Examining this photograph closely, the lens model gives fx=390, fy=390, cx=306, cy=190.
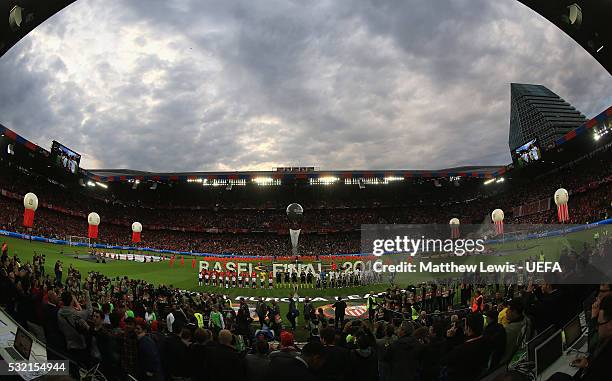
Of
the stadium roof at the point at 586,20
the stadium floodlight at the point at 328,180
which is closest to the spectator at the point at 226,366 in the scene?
the stadium roof at the point at 586,20

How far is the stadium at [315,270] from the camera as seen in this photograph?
19.3ft

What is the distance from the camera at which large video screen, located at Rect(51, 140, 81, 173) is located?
46.5 metres

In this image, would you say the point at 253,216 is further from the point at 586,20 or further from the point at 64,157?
the point at 586,20

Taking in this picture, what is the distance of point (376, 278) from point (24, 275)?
23661mm

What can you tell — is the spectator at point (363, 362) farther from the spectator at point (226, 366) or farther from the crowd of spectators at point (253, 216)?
the crowd of spectators at point (253, 216)

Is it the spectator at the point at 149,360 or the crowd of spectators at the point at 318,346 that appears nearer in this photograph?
the crowd of spectators at the point at 318,346

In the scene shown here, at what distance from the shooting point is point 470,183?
65250 millimetres

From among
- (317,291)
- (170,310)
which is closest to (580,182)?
(317,291)

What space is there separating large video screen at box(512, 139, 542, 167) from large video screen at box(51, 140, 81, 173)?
180 feet

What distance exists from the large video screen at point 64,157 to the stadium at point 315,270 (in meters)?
0.25

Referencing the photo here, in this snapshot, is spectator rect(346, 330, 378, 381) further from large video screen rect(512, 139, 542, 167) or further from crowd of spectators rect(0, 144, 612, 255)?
crowd of spectators rect(0, 144, 612, 255)

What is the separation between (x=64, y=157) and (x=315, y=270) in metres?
35.5

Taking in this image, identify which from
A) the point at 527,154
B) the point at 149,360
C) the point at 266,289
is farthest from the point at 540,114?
the point at 149,360

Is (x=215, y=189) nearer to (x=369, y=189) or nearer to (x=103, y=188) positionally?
(x=103, y=188)
